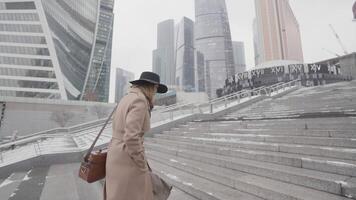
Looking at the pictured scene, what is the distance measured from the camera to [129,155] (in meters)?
2.03

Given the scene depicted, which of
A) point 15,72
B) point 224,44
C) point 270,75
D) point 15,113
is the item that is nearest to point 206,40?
point 224,44

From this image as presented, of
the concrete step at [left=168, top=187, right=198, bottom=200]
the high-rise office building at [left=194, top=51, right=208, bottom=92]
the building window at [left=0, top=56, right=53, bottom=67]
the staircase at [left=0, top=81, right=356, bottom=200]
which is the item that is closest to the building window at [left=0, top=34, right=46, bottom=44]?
the building window at [left=0, top=56, right=53, bottom=67]

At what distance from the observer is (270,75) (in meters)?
59.1

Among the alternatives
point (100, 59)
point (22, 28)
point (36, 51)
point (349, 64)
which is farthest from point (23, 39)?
point (349, 64)

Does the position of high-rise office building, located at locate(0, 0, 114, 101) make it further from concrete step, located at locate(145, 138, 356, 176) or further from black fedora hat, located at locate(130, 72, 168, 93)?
black fedora hat, located at locate(130, 72, 168, 93)

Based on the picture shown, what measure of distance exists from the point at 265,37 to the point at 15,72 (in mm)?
111407

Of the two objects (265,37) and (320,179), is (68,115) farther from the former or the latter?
(265,37)

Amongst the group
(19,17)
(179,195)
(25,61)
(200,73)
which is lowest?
(179,195)

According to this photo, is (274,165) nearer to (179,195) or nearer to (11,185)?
(179,195)

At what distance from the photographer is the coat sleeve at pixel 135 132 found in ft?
6.48

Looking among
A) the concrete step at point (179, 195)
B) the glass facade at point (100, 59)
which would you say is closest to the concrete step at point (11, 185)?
the concrete step at point (179, 195)

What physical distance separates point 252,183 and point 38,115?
50.3 meters

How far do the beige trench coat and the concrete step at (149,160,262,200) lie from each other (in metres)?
1.67

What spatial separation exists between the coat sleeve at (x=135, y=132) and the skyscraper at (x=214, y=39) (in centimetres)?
14217
